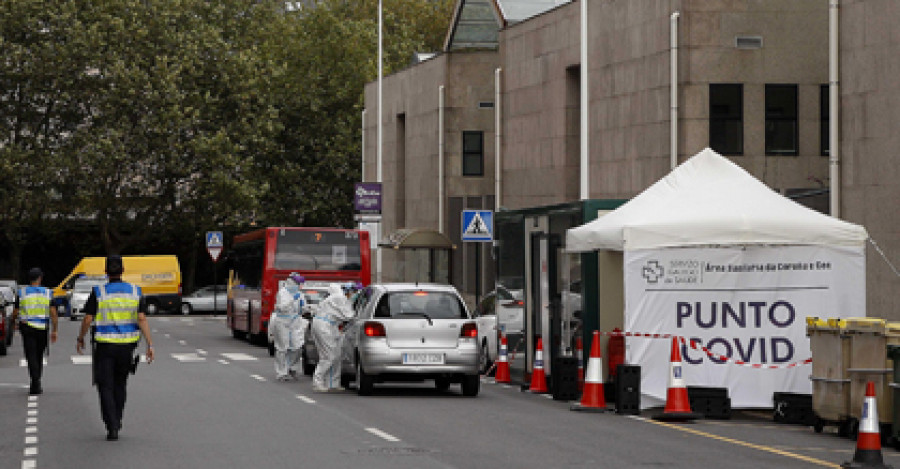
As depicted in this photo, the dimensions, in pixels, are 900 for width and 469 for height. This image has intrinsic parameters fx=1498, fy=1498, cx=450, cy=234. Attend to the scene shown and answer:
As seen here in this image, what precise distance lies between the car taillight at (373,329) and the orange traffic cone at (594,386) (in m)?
3.19

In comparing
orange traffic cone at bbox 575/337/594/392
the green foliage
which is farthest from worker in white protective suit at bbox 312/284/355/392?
the green foliage

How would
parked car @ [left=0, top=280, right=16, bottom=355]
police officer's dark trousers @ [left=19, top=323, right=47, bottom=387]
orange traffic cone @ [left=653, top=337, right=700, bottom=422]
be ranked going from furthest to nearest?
parked car @ [left=0, top=280, right=16, bottom=355] → police officer's dark trousers @ [left=19, top=323, right=47, bottom=387] → orange traffic cone @ [left=653, top=337, right=700, bottom=422]

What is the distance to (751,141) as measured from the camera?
33062 millimetres

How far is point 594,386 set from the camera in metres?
18.6

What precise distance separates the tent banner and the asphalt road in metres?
0.74

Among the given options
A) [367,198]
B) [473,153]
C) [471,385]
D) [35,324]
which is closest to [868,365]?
[471,385]

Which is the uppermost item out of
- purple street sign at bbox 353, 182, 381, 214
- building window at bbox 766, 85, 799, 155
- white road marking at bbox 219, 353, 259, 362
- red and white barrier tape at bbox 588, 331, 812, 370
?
building window at bbox 766, 85, 799, 155

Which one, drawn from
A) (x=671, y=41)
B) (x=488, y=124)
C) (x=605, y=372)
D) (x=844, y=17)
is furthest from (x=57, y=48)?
(x=605, y=372)

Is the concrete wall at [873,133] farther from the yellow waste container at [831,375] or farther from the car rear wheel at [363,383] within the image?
the car rear wheel at [363,383]

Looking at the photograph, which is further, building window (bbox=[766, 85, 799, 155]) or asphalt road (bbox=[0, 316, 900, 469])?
building window (bbox=[766, 85, 799, 155])

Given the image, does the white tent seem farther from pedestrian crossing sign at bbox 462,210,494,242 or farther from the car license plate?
pedestrian crossing sign at bbox 462,210,494,242

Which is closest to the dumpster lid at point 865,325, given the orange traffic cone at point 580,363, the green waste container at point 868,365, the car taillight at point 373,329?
the green waste container at point 868,365

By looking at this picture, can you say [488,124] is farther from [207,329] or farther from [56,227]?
[56,227]

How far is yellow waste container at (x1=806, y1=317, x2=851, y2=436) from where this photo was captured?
51.3 ft
